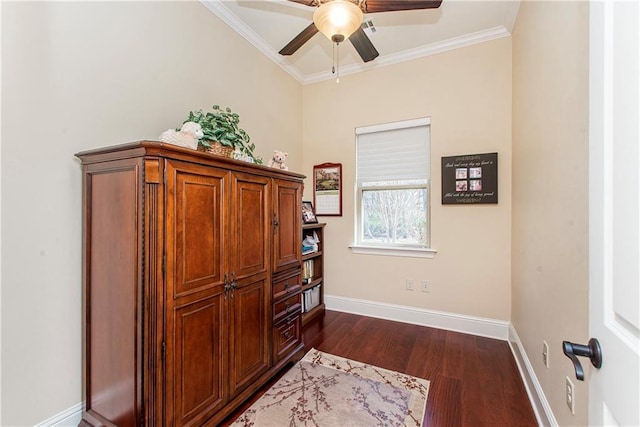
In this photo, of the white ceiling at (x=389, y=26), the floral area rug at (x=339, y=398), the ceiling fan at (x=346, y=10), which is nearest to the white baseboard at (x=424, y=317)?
the floral area rug at (x=339, y=398)

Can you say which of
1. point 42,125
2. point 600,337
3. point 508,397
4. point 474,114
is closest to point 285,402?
point 508,397

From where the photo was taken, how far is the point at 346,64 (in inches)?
128

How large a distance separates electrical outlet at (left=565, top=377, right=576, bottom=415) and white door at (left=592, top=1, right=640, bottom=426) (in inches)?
29.7

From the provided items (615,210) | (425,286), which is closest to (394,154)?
(425,286)

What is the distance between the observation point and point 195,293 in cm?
144

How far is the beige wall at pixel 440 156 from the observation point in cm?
266

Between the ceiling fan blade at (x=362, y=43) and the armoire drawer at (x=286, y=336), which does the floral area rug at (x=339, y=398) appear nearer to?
the armoire drawer at (x=286, y=336)

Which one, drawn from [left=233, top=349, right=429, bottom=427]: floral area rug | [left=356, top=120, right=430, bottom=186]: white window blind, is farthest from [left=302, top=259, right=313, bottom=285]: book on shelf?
[left=356, top=120, right=430, bottom=186]: white window blind

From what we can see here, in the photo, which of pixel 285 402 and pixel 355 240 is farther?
pixel 355 240

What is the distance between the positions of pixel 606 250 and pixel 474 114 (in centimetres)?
255

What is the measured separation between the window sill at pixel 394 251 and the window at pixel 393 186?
1cm

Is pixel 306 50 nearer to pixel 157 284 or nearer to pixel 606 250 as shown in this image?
pixel 157 284

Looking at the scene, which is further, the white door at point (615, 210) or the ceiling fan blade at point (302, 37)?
the ceiling fan blade at point (302, 37)

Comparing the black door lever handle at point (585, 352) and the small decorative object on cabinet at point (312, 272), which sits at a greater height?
the black door lever handle at point (585, 352)
